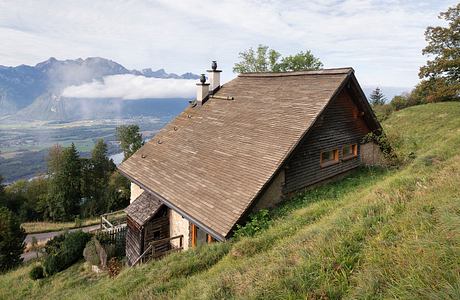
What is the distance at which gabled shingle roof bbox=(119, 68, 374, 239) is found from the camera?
407 inches

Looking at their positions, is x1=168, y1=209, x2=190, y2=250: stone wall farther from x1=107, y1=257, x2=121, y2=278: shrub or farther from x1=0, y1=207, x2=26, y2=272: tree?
x1=0, y1=207, x2=26, y2=272: tree

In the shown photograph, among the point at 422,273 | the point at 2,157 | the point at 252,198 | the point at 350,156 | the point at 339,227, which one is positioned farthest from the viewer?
the point at 2,157

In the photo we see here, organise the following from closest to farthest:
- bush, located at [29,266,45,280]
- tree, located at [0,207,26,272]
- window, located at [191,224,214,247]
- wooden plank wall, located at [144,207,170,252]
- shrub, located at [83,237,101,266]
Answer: window, located at [191,224,214,247] < wooden plank wall, located at [144,207,170,252] < shrub, located at [83,237,101,266] < bush, located at [29,266,45,280] < tree, located at [0,207,26,272]

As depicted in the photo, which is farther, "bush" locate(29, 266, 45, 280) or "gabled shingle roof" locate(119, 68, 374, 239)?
"bush" locate(29, 266, 45, 280)

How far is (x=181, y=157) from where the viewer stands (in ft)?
46.2

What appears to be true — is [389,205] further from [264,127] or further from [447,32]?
[447,32]

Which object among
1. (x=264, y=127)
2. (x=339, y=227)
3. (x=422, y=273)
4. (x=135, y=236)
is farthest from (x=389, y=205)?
(x=135, y=236)

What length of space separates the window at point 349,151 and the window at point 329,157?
68cm

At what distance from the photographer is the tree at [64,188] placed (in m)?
51.1

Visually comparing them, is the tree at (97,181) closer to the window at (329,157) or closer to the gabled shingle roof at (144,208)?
the gabled shingle roof at (144,208)

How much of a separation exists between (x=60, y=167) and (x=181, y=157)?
46.5 metres

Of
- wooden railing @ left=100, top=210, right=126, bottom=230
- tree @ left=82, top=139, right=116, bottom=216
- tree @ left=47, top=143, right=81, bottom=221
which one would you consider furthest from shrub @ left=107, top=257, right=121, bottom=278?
tree @ left=47, top=143, right=81, bottom=221

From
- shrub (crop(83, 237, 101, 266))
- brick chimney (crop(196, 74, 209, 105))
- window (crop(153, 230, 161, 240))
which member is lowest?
shrub (crop(83, 237, 101, 266))

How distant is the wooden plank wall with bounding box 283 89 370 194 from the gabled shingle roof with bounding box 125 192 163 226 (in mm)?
5968
